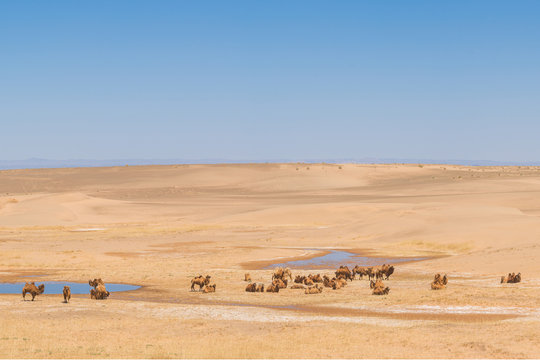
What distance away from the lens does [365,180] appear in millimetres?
131000

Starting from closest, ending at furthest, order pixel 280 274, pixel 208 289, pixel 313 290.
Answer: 1. pixel 313 290
2. pixel 208 289
3. pixel 280 274

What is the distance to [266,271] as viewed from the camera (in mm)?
43031

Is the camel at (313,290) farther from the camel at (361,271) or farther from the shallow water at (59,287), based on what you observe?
the shallow water at (59,287)

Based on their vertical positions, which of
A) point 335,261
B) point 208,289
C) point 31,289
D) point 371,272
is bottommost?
point 335,261

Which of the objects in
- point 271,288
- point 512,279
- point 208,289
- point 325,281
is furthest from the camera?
point 325,281

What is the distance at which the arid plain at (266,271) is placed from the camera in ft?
70.8

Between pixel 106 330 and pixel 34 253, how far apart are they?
29.1 meters

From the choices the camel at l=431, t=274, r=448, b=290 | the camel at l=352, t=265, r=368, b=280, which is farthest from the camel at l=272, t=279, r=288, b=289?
the camel at l=431, t=274, r=448, b=290

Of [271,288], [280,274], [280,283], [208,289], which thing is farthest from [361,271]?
[208,289]

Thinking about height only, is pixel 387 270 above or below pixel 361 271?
above

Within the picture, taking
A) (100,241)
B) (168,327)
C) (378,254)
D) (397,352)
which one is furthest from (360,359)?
(100,241)

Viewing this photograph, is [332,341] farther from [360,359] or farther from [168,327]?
[168,327]

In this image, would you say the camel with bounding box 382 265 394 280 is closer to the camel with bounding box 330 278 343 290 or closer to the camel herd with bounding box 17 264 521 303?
the camel herd with bounding box 17 264 521 303

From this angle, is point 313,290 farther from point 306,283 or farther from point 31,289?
point 31,289
